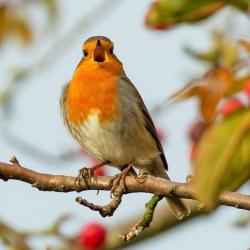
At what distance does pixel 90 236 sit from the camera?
15.2 ft

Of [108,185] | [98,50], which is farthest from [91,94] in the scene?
[108,185]

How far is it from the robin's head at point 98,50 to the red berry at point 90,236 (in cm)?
118

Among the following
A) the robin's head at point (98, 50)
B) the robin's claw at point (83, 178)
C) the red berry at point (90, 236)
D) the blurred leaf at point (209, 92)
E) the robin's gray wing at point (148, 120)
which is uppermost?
the robin's head at point (98, 50)

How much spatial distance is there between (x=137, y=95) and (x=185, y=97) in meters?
2.69

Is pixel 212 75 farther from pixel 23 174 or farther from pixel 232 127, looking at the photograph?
pixel 232 127

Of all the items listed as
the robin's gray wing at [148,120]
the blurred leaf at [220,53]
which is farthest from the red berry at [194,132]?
the blurred leaf at [220,53]

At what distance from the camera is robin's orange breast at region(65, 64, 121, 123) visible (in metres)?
4.29

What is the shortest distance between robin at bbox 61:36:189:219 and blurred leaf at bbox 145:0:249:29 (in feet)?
7.99

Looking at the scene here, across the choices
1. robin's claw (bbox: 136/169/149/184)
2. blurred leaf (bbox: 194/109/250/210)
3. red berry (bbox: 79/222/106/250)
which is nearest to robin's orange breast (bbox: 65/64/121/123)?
red berry (bbox: 79/222/106/250)

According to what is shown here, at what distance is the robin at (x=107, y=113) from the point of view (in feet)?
14.0

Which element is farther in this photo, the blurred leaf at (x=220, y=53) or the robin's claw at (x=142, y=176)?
the blurred leaf at (x=220, y=53)

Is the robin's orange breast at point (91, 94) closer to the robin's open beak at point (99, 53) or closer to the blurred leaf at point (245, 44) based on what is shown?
the robin's open beak at point (99, 53)

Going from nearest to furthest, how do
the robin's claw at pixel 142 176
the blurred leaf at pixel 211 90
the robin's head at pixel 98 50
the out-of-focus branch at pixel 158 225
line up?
the blurred leaf at pixel 211 90 < the robin's claw at pixel 142 176 < the robin's head at pixel 98 50 < the out-of-focus branch at pixel 158 225

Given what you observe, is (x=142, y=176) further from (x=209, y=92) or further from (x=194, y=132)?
(x=194, y=132)
